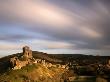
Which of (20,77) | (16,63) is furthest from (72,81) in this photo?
(16,63)

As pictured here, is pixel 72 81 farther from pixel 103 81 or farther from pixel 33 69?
pixel 33 69

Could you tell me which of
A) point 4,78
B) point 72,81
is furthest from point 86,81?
point 4,78

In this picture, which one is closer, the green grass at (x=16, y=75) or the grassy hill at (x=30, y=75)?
the green grass at (x=16, y=75)

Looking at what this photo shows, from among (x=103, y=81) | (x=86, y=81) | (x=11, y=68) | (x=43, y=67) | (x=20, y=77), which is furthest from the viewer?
(x=43, y=67)

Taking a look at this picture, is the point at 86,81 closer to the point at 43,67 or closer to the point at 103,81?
the point at 103,81

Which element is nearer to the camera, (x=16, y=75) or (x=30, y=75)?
(x=16, y=75)

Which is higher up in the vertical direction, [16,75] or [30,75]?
[16,75]

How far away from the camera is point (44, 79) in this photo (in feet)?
558

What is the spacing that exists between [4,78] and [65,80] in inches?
1437

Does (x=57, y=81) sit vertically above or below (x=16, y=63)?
below

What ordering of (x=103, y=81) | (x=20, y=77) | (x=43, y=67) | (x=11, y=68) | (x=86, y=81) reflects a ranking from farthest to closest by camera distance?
1. (x=43, y=67)
2. (x=11, y=68)
3. (x=20, y=77)
4. (x=86, y=81)
5. (x=103, y=81)

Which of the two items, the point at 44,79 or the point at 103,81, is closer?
the point at 103,81

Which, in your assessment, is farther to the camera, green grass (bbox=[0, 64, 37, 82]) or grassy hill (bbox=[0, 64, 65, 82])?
grassy hill (bbox=[0, 64, 65, 82])

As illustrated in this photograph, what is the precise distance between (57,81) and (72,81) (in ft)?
36.0
